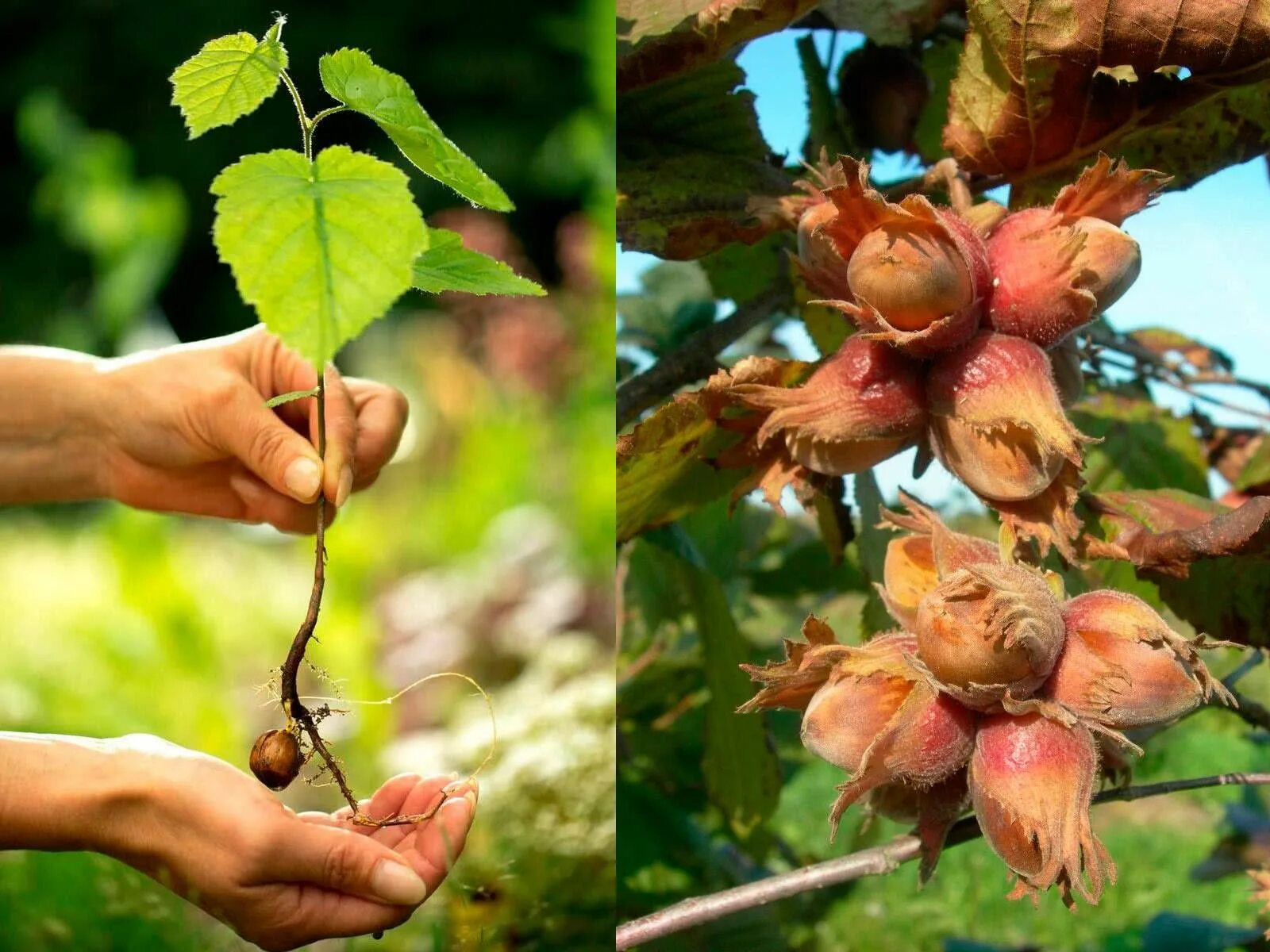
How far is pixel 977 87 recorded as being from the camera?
1.76ft

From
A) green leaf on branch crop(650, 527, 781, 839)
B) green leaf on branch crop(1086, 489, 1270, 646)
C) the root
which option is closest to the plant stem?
the root

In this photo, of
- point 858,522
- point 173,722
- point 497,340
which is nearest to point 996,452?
point 858,522

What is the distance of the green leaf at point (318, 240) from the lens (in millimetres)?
409

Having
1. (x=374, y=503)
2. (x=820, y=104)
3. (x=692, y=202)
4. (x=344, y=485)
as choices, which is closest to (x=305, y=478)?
(x=344, y=485)

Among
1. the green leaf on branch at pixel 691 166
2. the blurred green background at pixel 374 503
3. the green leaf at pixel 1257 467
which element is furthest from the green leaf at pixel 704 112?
the blurred green background at pixel 374 503

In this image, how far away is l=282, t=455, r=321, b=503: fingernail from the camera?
0.60m

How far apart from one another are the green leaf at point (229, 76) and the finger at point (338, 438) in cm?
15

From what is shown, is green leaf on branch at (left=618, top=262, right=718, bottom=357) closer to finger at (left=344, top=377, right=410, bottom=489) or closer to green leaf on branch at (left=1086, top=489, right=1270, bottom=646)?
finger at (left=344, top=377, right=410, bottom=489)

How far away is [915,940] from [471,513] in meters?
1.20

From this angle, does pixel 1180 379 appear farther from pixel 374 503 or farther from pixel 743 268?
pixel 374 503

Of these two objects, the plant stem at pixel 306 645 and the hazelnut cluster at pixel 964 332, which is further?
the plant stem at pixel 306 645

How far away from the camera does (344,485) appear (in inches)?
24.5

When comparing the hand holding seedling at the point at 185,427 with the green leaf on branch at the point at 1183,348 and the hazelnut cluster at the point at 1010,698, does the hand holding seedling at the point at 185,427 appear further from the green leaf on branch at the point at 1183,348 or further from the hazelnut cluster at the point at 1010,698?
the green leaf on branch at the point at 1183,348

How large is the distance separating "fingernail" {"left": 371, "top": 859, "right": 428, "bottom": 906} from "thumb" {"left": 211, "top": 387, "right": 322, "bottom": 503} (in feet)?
0.59
